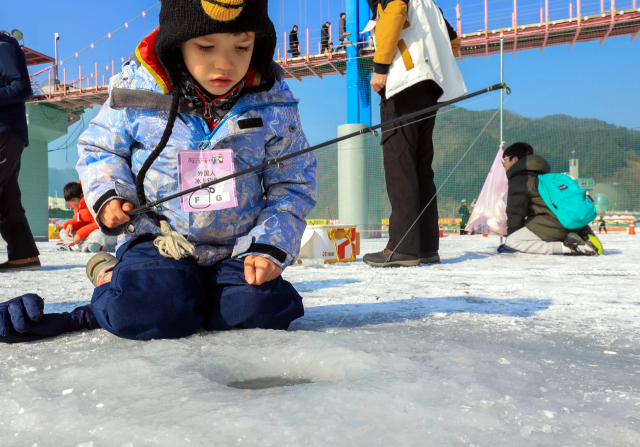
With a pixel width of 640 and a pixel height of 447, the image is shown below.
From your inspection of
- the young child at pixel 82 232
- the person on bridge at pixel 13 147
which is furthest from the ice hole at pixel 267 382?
the young child at pixel 82 232

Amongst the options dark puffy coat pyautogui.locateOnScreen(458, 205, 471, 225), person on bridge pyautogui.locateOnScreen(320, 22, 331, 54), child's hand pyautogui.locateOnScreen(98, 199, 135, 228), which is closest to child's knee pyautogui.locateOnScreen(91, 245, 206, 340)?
child's hand pyautogui.locateOnScreen(98, 199, 135, 228)

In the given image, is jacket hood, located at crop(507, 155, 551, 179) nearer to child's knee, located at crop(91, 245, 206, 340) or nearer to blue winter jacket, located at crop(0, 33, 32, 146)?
child's knee, located at crop(91, 245, 206, 340)

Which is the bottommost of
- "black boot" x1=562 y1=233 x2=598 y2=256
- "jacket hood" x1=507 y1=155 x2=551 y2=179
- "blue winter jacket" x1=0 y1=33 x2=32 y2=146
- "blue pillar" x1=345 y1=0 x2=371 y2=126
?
"black boot" x1=562 y1=233 x2=598 y2=256

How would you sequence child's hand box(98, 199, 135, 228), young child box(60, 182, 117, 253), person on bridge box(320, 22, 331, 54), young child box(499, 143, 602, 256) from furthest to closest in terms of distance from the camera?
1. person on bridge box(320, 22, 331, 54)
2. young child box(60, 182, 117, 253)
3. young child box(499, 143, 602, 256)
4. child's hand box(98, 199, 135, 228)

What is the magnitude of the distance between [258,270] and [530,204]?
3279 mm

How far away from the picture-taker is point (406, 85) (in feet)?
8.74

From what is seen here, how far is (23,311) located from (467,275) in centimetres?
195

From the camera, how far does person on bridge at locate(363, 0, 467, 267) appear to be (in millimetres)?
2674

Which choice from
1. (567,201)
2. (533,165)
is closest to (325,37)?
(533,165)

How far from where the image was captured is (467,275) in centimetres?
232

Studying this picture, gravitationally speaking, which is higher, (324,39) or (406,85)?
(324,39)

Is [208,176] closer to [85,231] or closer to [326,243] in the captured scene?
[326,243]

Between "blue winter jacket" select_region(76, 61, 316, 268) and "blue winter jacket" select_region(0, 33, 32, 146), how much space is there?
1.78 meters

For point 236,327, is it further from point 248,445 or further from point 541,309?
point 541,309
